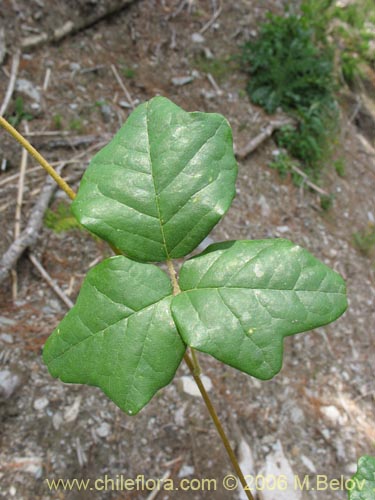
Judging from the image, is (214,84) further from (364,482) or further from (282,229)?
(364,482)

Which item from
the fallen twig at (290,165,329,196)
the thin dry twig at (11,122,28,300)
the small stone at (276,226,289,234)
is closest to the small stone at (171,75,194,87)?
the fallen twig at (290,165,329,196)

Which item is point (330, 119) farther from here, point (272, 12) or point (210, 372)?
point (210, 372)

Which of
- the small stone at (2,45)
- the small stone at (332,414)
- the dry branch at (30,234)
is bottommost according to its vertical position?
the small stone at (332,414)

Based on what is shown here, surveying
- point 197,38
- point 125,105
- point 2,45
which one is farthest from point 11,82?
point 197,38

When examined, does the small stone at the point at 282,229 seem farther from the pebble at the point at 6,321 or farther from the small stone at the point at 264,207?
the pebble at the point at 6,321

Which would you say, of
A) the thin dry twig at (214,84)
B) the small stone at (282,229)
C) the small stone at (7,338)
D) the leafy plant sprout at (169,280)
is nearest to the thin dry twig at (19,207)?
the small stone at (7,338)

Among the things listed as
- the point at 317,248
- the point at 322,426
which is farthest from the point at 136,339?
the point at 317,248
